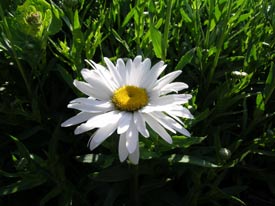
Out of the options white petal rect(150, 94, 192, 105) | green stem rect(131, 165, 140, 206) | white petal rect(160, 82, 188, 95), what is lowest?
green stem rect(131, 165, 140, 206)

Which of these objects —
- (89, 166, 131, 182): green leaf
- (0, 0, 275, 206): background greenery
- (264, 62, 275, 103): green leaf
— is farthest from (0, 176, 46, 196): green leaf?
(264, 62, 275, 103): green leaf

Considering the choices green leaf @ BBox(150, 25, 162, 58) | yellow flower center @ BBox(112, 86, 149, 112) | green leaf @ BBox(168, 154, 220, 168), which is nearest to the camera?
yellow flower center @ BBox(112, 86, 149, 112)

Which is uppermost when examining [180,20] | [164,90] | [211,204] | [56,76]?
[180,20]

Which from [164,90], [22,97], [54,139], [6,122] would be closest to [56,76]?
[22,97]

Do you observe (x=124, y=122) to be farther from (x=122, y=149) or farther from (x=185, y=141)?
(x=185, y=141)

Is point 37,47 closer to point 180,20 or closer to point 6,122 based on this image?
point 6,122

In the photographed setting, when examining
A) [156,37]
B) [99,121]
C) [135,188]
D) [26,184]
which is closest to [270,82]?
[156,37]

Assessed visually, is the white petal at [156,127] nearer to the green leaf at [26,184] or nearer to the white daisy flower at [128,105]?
the white daisy flower at [128,105]

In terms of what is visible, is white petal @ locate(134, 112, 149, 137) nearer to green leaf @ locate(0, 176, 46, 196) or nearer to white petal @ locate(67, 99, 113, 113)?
white petal @ locate(67, 99, 113, 113)
